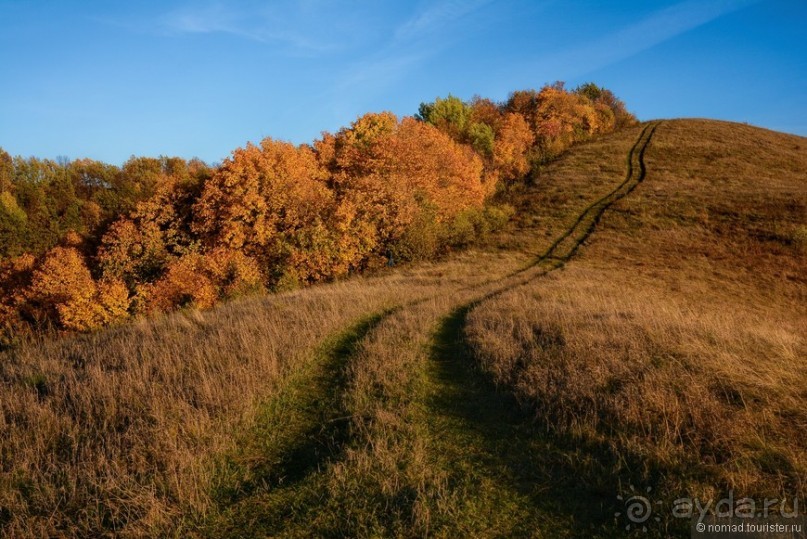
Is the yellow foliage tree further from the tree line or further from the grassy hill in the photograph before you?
the grassy hill

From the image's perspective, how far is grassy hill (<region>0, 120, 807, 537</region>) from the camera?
204 inches

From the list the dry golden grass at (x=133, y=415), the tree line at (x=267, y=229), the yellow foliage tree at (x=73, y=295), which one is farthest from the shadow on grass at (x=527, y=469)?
the yellow foliage tree at (x=73, y=295)

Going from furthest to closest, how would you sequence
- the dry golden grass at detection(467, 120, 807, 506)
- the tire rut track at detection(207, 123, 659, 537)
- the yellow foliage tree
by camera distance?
the yellow foliage tree < the dry golden grass at detection(467, 120, 807, 506) < the tire rut track at detection(207, 123, 659, 537)

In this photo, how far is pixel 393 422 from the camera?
23.9ft

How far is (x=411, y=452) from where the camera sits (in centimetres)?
643

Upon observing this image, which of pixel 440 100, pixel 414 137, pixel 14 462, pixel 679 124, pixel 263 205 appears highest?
pixel 440 100

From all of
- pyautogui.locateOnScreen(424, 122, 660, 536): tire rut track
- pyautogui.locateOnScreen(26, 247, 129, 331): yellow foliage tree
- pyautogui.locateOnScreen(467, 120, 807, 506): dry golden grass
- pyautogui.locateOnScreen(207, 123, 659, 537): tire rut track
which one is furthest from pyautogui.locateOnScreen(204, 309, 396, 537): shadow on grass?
pyautogui.locateOnScreen(26, 247, 129, 331): yellow foliage tree

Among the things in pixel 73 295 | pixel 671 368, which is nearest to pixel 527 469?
pixel 671 368

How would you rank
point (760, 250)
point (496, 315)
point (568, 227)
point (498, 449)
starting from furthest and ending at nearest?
1. point (568, 227)
2. point (760, 250)
3. point (496, 315)
4. point (498, 449)

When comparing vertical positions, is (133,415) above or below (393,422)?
above

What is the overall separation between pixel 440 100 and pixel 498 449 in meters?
80.0

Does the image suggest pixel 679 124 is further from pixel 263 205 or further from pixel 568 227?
pixel 263 205

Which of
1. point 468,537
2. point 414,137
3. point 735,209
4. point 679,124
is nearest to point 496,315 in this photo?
point 468,537

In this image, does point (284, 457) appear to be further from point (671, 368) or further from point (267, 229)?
point (267, 229)
